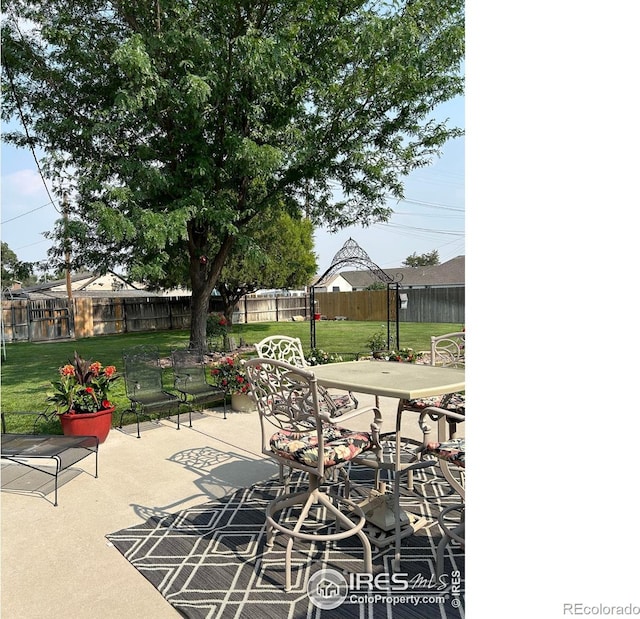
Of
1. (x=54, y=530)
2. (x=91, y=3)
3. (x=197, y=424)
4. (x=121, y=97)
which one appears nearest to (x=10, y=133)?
(x=91, y=3)

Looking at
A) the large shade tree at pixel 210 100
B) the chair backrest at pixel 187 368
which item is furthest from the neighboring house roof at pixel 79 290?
A: the chair backrest at pixel 187 368

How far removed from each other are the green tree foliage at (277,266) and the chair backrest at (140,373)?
31.5 ft

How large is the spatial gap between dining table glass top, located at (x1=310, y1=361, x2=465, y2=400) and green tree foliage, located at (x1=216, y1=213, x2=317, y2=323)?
1133 cm

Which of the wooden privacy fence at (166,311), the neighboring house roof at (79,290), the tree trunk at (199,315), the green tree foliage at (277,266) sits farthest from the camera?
the neighboring house roof at (79,290)

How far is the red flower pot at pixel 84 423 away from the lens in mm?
3980

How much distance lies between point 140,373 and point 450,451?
347 centimetres

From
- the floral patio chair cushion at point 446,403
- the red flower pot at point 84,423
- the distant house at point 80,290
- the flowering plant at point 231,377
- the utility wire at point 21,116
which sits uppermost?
the utility wire at point 21,116

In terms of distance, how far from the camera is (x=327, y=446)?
7.70 ft

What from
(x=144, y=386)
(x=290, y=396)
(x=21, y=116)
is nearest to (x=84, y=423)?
(x=144, y=386)

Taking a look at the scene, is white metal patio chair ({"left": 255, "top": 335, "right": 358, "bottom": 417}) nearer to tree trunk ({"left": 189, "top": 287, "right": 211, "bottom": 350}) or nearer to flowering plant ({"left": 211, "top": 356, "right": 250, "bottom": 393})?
flowering plant ({"left": 211, "top": 356, "right": 250, "bottom": 393})

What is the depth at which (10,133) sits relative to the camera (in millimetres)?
7828

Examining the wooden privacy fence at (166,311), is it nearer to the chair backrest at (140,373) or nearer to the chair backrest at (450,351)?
the chair backrest at (450,351)

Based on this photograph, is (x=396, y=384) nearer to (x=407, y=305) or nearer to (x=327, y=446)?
(x=327, y=446)
